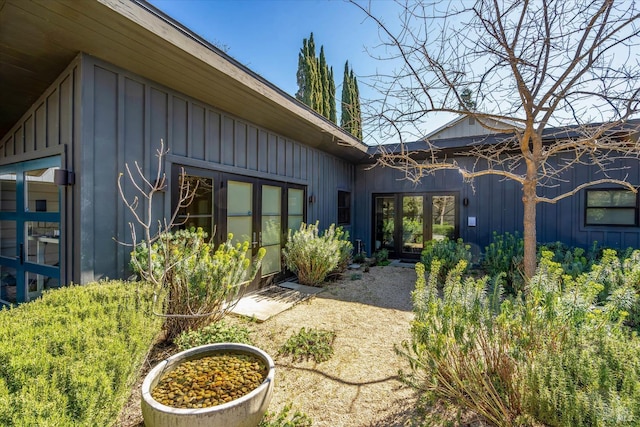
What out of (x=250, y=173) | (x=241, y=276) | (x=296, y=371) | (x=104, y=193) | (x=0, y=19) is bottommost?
(x=296, y=371)

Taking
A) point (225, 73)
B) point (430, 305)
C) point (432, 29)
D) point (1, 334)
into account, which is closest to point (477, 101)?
point (432, 29)

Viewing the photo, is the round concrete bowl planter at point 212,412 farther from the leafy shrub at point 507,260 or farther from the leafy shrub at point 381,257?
the leafy shrub at point 381,257

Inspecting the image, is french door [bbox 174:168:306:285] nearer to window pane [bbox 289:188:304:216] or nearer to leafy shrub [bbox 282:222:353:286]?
window pane [bbox 289:188:304:216]

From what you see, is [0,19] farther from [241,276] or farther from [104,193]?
[241,276]

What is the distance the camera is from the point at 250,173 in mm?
5051

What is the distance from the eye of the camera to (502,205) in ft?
24.5

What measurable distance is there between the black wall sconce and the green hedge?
1342 mm

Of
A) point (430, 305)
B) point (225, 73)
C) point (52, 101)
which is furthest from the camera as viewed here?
point (225, 73)

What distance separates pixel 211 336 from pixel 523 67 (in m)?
4.40

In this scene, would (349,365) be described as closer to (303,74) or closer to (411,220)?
(411,220)

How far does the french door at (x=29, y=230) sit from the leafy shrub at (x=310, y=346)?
2714 millimetres

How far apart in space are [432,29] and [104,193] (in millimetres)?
3949

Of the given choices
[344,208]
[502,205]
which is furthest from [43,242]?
[502,205]

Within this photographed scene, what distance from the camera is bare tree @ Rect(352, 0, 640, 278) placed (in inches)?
112
